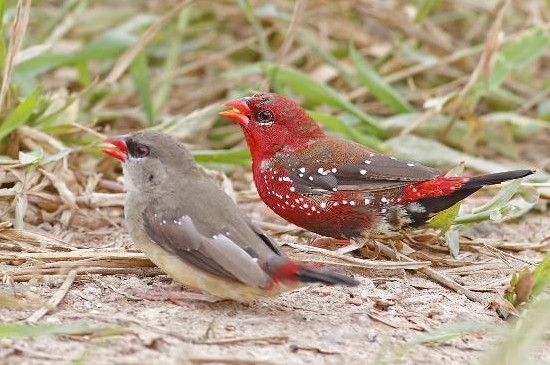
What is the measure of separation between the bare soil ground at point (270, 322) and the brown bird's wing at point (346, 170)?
0.41 m

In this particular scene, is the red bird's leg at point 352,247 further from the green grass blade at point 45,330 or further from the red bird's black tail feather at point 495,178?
the green grass blade at point 45,330

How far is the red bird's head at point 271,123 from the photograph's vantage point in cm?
473

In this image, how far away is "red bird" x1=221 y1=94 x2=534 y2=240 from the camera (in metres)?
4.36

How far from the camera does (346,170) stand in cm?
448

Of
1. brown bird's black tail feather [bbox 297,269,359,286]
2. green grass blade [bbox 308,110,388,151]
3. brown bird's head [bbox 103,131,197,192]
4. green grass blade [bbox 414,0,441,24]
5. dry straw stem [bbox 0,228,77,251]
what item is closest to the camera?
brown bird's black tail feather [bbox 297,269,359,286]

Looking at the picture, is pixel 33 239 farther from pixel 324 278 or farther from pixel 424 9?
pixel 424 9

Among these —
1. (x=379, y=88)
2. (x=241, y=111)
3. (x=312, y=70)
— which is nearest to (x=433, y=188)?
(x=241, y=111)

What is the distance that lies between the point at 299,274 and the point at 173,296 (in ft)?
1.97

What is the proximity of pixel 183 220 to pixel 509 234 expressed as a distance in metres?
2.16

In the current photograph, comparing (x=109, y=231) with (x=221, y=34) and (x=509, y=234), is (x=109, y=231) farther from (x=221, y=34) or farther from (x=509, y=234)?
(x=221, y=34)

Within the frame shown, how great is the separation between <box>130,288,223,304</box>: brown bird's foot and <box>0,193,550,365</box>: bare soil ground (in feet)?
0.07

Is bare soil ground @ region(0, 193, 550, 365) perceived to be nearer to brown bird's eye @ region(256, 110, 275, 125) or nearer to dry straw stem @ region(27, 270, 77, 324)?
dry straw stem @ region(27, 270, 77, 324)

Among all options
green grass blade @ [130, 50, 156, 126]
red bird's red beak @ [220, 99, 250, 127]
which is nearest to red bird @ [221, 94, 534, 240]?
red bird's red beak @ [220, 99, 250, 127]

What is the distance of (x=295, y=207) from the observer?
4.50 meters
